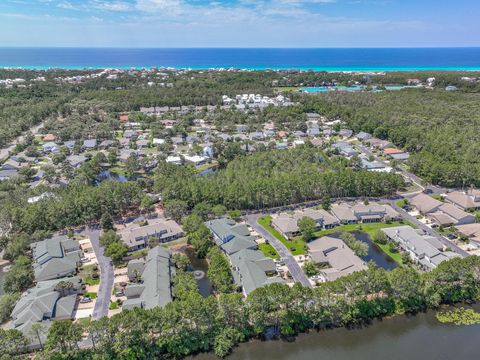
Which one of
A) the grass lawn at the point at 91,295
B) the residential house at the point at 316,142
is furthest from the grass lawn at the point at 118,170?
the residential house at the point at 316,142

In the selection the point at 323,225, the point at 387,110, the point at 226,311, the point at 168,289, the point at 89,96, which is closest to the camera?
the point at 226,311

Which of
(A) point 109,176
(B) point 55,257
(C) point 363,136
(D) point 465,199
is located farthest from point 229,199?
(C) point 363,136

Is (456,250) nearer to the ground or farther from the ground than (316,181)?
nearer to the ground

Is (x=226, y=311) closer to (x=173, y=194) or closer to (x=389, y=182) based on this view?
(x=173, y=194)

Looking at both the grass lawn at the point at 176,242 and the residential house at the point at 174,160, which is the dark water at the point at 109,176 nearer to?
the residential house at the point at 174,160

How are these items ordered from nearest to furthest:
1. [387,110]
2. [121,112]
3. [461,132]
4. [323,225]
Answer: [323,225] → [461,132] → [387,110] → [121,112]

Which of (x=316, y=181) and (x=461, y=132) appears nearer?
(x=316, y=181)

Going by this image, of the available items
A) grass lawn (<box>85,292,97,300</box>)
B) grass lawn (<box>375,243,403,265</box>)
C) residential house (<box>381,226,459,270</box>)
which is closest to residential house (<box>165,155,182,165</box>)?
grass lawn (<box>85,292,97,300</box>)

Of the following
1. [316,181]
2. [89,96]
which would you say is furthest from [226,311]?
[89,96]
